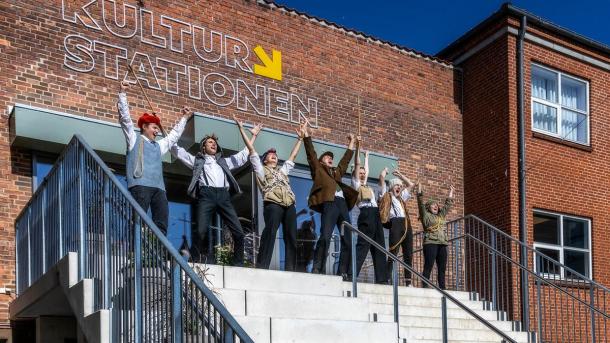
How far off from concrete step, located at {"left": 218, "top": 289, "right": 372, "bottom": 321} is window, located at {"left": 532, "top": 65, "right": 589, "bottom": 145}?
788cm

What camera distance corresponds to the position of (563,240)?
1430 cm

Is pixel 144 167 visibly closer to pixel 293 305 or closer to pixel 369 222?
pixel 293 305

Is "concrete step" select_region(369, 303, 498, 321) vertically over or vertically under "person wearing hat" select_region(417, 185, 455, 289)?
under

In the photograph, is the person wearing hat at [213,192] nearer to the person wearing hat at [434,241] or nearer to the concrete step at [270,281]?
the concrete step at [270,281]

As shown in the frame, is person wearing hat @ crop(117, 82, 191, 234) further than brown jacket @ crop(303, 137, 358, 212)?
No

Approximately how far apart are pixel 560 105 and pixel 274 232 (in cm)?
881

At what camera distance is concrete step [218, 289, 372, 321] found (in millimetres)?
6934

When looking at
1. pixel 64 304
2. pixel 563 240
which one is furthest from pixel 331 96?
pixel 64 304

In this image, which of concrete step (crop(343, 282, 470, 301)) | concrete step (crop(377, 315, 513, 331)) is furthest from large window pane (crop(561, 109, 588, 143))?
concrete step (crop(377, 315, 513, 331))

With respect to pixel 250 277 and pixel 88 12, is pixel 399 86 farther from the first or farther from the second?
pixel 250 277

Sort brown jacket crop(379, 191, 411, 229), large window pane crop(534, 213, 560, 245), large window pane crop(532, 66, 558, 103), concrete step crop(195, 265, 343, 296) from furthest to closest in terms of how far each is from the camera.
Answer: large window pane crop(532, 66, 558, 103) < large window pane crop(534, 213, 560, 245) < brown jacket crop(379, 191, 411, 229) < concrete step crop(195, 265, 343, 296)

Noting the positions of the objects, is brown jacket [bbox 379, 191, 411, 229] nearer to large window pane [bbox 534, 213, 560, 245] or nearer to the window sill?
large window pane [bbox 534, 213, 560, 245]

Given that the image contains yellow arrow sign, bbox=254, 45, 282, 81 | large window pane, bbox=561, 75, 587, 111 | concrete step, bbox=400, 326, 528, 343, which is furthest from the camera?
large window pane, bbox=561, 75, 587, 111

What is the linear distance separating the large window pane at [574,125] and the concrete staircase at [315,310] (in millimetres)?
7058
